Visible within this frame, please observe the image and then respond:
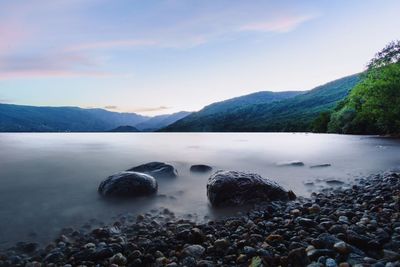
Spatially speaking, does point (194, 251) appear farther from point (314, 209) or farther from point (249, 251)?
point (314, 209)

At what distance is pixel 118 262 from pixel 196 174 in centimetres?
1198

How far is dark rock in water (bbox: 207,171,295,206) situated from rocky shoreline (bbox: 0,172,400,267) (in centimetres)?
122

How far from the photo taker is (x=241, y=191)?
35.1 feet

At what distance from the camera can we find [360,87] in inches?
2195

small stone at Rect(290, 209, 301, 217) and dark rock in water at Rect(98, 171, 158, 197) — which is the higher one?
dark rock in water at Rect(98, 171, 158, 197)

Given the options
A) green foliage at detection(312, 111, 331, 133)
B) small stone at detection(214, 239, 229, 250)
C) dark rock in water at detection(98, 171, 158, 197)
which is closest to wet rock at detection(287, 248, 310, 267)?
small stone at detection(214, 239, 229, 250)

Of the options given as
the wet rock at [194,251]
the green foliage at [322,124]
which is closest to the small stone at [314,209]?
the wet rock at [194,251]

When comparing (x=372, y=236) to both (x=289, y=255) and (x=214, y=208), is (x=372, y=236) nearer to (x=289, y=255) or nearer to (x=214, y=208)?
(x=289, y=255)

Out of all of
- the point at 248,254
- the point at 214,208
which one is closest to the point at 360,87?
the point at 214,208

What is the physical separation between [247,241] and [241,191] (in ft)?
13.1

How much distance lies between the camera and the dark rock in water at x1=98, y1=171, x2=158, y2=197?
472 inches

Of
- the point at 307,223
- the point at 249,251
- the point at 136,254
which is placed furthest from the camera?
the point at 307,223

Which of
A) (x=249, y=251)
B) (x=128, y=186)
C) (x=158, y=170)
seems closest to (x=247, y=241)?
(x=249, y=251)

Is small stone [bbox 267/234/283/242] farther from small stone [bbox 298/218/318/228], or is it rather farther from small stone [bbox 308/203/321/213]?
small stone [bbox 308/203/321/213]
